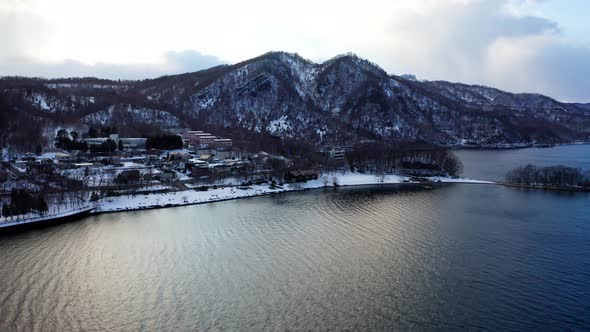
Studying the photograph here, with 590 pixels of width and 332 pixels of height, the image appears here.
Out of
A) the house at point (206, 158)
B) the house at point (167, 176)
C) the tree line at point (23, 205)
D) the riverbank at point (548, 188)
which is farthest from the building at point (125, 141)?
the riverbank at point (548, 188)

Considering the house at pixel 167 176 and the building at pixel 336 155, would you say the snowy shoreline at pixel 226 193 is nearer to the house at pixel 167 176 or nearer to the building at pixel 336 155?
the house at pixel 167 176

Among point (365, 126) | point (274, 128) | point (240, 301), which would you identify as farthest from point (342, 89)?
point (240, 301)

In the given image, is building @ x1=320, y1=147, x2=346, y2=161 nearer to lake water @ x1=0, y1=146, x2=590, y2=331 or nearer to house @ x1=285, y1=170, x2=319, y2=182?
house @ x1=285, y1=170, x2=319, y2=182

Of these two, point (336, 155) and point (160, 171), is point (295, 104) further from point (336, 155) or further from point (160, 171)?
point (160, 171)

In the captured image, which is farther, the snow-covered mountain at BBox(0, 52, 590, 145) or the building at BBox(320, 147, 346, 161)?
the snow-covered mountain at BBox(0, 52, 590, 145)

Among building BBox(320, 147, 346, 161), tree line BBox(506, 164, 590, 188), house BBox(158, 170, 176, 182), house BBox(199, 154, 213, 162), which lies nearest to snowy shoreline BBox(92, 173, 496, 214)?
tree line BBox(506, 164, 590, 188)

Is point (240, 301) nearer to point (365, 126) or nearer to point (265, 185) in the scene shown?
point (265, 185)

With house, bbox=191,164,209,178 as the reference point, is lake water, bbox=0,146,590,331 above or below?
below
